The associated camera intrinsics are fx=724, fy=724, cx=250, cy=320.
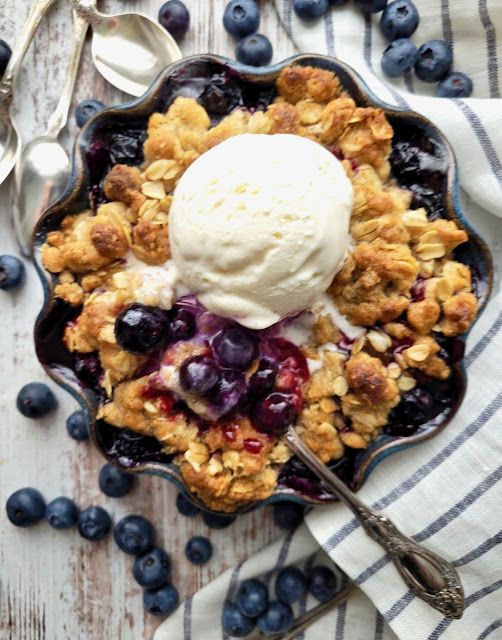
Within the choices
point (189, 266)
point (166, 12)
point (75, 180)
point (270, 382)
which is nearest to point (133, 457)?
point (270, 382)

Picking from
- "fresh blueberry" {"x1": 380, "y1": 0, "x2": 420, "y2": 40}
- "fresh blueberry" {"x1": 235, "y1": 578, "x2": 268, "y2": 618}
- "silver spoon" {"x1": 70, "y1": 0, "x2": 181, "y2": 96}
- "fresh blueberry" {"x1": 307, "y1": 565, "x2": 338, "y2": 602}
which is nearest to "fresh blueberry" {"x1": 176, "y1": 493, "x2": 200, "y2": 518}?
"fresh blueberry" {"x1": 235, "y1": 578, "x2": 268, "y2": 618}

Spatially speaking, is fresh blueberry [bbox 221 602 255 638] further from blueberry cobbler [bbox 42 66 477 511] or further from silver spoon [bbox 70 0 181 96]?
silver spoon [bbox 70 0 181 96]

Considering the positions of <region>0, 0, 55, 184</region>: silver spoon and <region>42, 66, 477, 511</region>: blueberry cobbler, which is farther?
<region>0, 0, 55, 184</region>: silver spoon

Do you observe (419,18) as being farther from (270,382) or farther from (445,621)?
(445,621)

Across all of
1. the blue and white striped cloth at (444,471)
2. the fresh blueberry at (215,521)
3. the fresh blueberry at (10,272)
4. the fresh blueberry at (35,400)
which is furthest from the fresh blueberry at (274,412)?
the fresh blueberry at (10,272)

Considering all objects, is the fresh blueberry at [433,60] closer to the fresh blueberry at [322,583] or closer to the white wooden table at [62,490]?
the white wooden table at [62,490]

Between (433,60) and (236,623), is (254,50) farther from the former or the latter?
(236,623)

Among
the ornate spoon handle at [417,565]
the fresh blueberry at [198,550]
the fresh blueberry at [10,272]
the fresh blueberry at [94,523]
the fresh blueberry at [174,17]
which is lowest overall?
the fresh blueberry at [198,550]
